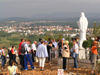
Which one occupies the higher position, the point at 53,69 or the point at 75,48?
the point at 75,48

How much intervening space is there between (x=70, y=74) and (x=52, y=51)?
94.9 inches

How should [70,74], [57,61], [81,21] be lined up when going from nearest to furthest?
[70,74]
[57,61]
[81,21]

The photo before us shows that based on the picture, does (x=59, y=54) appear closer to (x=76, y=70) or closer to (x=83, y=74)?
(x=76, y=70)

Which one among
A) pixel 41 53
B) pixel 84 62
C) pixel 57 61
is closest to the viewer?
pixel 41 53

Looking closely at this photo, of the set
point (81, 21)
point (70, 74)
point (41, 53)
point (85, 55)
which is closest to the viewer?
point (70, 74)

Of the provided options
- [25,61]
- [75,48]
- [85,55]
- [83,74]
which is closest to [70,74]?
[83,74]

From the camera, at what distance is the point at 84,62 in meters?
8.29

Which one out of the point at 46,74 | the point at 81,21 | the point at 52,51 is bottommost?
the point at 46,74

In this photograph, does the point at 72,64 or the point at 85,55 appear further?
the point at 85,55

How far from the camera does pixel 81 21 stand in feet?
38.9

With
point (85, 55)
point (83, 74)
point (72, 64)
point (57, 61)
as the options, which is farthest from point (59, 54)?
point (83, 74)

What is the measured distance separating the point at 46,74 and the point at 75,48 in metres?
1.64

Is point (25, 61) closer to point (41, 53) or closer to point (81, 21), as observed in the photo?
point (41, 53)

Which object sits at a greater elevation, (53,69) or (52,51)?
(52,51)
